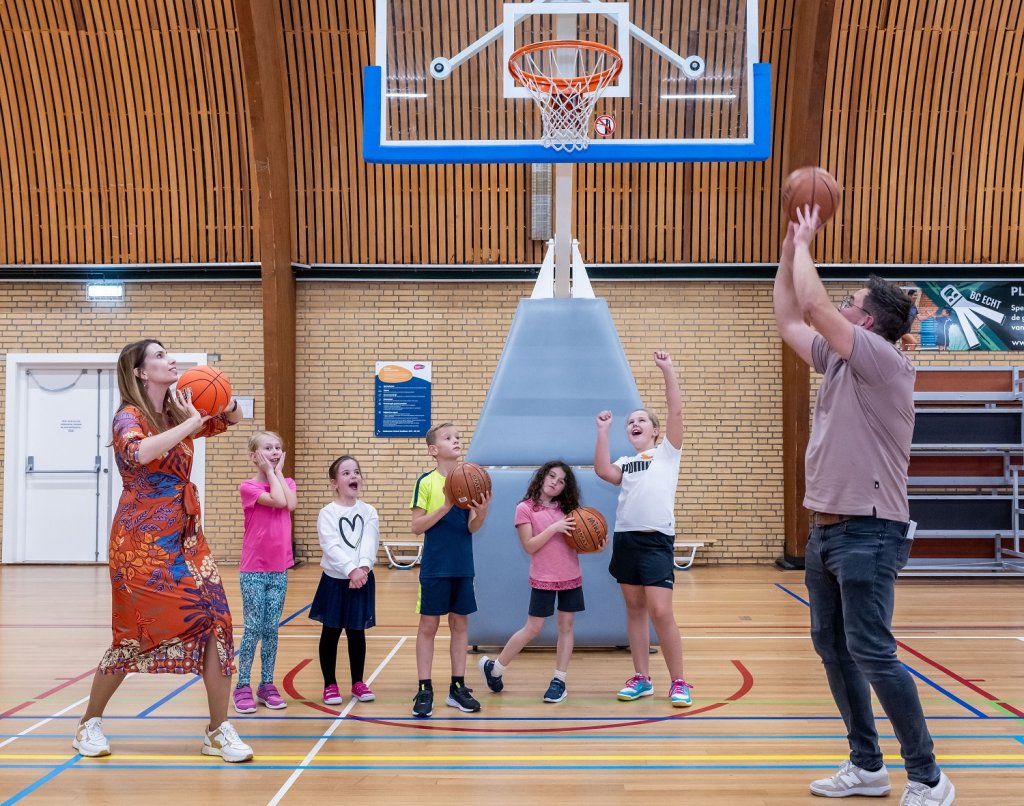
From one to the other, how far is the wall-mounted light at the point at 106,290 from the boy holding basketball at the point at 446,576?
27.3 ft

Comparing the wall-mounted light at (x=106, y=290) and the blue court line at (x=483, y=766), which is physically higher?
the wall-mounted light at (x=106, y=290)

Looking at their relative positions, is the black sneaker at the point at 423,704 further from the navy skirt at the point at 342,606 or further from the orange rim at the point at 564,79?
the orange rim at the point at 564,79

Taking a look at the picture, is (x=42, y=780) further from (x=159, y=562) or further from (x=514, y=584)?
(x=514, y=584)

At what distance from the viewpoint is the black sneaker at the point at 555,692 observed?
535 cm

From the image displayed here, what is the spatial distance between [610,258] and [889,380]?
28.5 ft

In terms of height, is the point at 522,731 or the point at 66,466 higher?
the point at 66,466

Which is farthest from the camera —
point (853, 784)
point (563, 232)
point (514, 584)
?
point (563, 232)

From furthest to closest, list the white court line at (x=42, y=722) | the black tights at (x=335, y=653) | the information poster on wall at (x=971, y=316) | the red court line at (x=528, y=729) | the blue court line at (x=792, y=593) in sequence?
the information poster on wall at (x=971, y=316), the blue court line at (x=792, y=593), the black tights at (x=335, y=653), the red court line at (x=528, y=729), the white court line at (x=42, y=722)

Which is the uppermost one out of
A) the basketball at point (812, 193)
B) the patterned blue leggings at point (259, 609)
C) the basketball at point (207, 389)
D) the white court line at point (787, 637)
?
the basketball at point (812, 193)

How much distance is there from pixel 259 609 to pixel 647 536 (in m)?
2.26

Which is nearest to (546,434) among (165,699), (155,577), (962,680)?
(165,699)

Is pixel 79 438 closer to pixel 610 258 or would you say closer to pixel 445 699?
pixel 610 258

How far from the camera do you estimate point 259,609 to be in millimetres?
5344

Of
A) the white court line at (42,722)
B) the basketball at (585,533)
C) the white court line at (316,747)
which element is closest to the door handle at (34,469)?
the white court line at (42,722)
